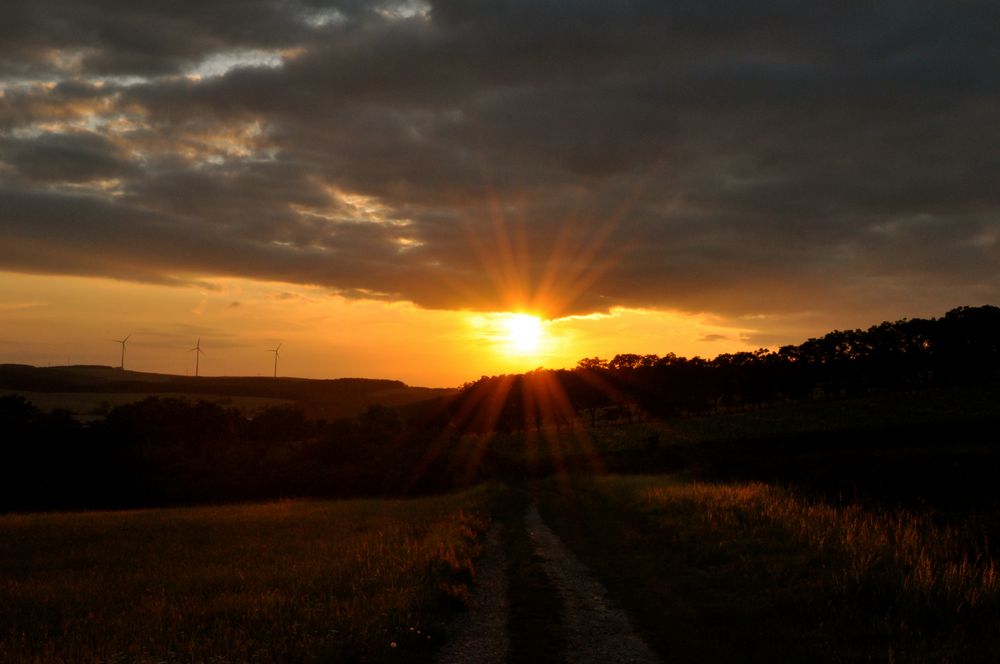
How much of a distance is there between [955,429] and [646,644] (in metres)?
90.6

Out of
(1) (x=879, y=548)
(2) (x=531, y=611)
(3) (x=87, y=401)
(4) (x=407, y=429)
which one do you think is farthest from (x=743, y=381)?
(3) (x=87, y=401)

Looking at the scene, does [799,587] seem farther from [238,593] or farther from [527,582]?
[238,593]

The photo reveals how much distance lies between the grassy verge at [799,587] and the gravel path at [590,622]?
0.36 m

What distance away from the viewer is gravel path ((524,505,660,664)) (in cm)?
1188

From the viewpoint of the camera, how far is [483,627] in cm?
1395

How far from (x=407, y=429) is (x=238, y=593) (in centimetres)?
7586

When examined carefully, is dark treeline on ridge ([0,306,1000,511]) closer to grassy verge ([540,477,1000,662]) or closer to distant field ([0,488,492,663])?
distant field ([0,488,492,663])

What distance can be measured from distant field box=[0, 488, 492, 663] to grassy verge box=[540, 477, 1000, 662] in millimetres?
4492

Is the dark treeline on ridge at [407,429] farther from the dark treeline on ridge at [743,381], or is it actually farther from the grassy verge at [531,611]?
the grassy verge at [531,611]

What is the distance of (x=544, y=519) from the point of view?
115ft

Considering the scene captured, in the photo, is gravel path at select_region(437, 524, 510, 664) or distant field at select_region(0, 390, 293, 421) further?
distant field at select_region(0, 390, 293, 421)

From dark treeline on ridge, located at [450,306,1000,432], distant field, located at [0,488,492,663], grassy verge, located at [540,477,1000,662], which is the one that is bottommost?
distant field, located at [0,488,492,663]

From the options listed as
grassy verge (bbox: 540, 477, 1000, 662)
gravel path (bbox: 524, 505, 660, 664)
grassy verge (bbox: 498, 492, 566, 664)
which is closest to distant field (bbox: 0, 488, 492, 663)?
grassy verge (bbox: 498, 492, 566, 664)

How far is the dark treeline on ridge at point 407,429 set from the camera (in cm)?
7194
